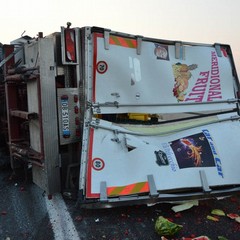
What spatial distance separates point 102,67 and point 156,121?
3.30 ft

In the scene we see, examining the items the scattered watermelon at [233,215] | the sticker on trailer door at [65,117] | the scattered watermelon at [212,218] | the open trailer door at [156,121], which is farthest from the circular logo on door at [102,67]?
the scattered watermelon at [233,215]

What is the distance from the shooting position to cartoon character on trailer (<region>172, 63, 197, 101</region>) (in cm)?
375

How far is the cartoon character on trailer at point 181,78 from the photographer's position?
148 inches

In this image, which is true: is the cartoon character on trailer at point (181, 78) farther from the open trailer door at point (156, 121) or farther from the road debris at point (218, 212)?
the road debris at point (218, 212)

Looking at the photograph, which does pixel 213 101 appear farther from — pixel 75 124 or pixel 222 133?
pixel 75 124

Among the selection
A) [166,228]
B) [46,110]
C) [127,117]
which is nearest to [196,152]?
[127,117]

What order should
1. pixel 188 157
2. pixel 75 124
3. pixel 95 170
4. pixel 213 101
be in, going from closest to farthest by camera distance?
1. pixel 95 170
2. pixel 188 157
3. pixel 75 124
4. pixel 213 101

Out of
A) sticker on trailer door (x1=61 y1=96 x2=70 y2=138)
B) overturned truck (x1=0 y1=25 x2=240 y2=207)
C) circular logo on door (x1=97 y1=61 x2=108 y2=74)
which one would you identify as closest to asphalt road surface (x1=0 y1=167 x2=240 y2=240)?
overturned truck (x1=0 y1=25 x2=240 y2=207)

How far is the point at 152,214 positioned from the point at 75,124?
55.4 inches

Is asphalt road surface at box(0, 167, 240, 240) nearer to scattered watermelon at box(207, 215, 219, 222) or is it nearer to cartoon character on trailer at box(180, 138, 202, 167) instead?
scattered watermelon at box(207, 215, 219, 222)

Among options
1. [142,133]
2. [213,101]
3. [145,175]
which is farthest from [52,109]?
[213,101]

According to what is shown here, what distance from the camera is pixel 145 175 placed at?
3.07 meters

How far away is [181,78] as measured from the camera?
3789 millimetres

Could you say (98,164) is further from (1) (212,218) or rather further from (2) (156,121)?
(1) (212,218)
